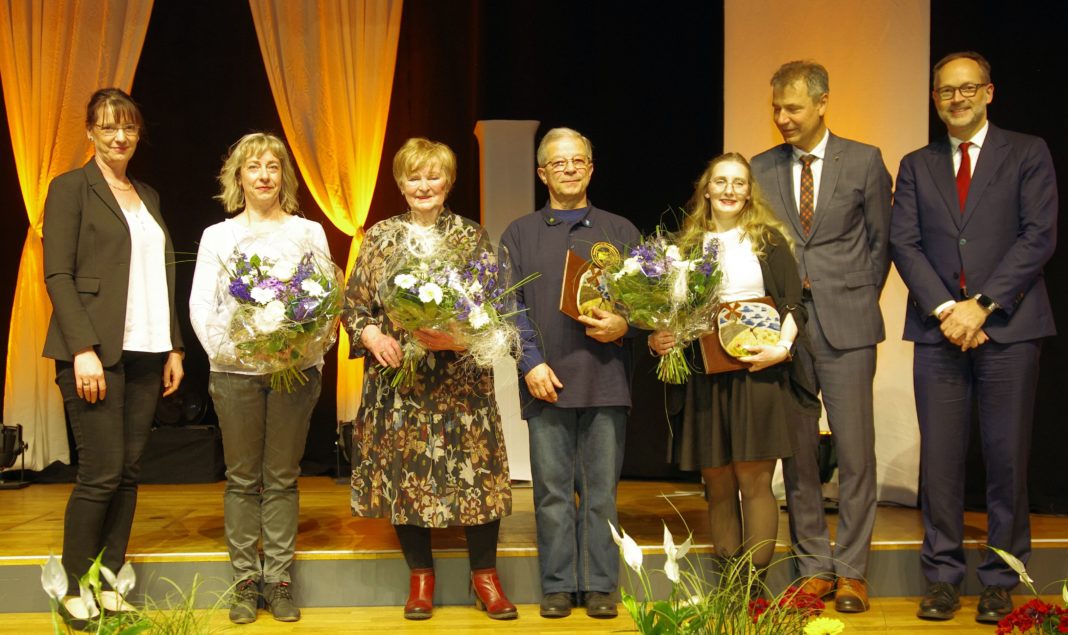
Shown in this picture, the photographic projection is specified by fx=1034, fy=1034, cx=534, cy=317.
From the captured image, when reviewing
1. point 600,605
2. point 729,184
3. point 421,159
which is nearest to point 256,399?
point 421,159

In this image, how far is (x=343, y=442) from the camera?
5324 mm

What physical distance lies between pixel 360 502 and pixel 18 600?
4.24 feet

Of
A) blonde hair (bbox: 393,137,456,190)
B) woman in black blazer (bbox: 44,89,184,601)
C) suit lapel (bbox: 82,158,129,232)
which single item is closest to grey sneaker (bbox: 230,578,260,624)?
woman in black blazer (bbox: 44,89,184,601)

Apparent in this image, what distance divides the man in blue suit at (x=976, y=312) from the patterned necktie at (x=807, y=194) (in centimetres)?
33

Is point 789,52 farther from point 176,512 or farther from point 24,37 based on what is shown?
point 24,37

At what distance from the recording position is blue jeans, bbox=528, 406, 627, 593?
3.46 m

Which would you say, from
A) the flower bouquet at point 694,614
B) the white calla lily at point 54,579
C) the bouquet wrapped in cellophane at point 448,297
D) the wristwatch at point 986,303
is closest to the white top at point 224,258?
the bouquet wrapped in cellophane at point 448,297

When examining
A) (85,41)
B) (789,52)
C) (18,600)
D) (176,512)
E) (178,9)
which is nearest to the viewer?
(18,600)

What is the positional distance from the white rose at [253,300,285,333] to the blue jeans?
91 centimetres

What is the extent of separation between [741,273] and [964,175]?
3.02ft

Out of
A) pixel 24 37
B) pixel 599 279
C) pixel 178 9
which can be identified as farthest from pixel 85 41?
pixel 599 279

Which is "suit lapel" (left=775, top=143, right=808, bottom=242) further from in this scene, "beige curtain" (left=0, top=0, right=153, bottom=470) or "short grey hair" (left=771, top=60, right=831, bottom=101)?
"beige curtain" (left=0, top=0, right=153, bottom=470)

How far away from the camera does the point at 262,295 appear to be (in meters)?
3.10

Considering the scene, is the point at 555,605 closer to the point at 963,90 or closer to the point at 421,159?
the point at 421,159
